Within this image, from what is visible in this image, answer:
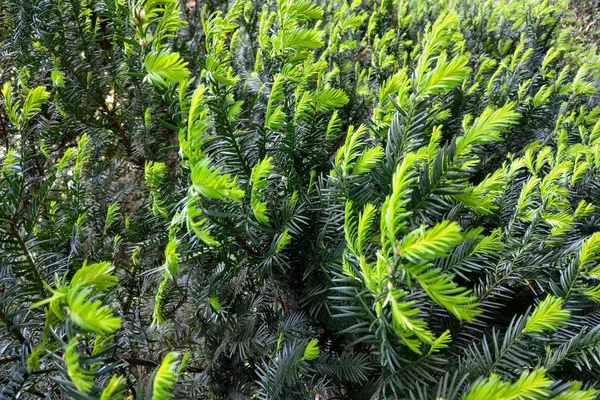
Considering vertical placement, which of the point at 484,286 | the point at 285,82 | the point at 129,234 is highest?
the point at 285,82

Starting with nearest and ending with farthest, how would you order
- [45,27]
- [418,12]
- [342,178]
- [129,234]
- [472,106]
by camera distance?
[342,178] < [129,234] < [45,27] < [472,106] < [418,12]

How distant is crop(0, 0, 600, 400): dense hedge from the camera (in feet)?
2.16

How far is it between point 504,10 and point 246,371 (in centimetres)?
272

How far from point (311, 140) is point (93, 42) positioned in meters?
1.22

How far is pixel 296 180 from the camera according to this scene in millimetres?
1010

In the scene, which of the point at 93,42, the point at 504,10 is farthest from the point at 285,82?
the point at 504,10

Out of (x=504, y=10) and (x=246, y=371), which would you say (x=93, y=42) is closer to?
(x=246, y=371)

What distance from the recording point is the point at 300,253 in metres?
1.00

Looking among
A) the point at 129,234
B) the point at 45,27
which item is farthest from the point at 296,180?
the point at 45,27

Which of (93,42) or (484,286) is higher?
(93,42)

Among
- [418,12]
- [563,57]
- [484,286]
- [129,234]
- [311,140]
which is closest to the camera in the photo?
[484,286]

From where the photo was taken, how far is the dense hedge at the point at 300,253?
2.16ft

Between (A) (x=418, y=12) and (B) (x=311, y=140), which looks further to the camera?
(A) (x=418, y=12)

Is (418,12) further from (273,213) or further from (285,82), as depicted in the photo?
(273,213)
